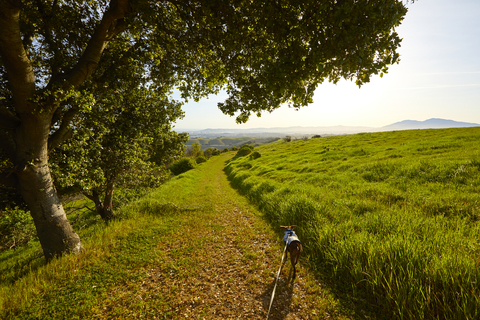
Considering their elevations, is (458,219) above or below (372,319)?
above

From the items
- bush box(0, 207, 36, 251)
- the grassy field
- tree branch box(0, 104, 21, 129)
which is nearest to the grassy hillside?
the grassy field

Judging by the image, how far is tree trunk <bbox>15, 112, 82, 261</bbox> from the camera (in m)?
5.20

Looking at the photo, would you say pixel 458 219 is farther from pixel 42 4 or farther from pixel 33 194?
pixel 42 4

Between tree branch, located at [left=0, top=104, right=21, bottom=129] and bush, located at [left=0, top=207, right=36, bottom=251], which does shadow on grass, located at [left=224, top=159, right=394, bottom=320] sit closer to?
tree branch, located at [left=0, top=104, right=21, bottom=129]

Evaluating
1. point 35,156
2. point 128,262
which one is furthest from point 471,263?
point 35,156

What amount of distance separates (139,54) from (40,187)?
642 cm

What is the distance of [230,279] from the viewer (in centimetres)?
590

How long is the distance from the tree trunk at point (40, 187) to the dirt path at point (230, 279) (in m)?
3.41

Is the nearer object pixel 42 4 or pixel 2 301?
pixel 2 301

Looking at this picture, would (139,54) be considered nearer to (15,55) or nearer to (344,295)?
(15,55)

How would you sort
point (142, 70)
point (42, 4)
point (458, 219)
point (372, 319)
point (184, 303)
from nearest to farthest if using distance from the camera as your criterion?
point (372, 319), point (184, 303), point (42, 4), point (458, 219), point (142, 70)

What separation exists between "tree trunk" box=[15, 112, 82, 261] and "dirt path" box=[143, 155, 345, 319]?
341 cm

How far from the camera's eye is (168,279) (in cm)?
591

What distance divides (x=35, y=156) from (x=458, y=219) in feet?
48.3
